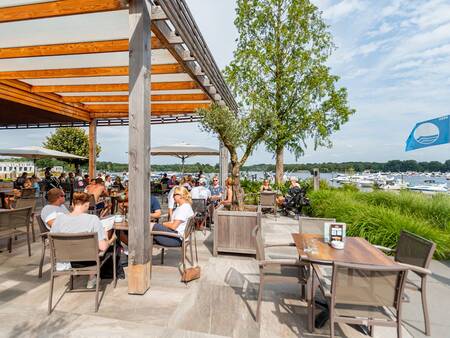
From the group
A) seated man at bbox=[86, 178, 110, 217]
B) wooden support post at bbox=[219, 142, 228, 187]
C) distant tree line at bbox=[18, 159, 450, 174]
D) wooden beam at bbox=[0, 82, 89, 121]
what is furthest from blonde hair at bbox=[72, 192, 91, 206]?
distant tree line at bbox=[18, 159, 450, 174]

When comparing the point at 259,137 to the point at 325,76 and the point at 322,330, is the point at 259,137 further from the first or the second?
the point at 325,76

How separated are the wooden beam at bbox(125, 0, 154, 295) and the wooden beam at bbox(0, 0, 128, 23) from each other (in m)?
0.40

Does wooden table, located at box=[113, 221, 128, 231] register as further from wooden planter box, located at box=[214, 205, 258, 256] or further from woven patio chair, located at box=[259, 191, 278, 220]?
woven patio chair, located at box=[259, 191, 278, 220]

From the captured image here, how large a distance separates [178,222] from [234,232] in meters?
1.05

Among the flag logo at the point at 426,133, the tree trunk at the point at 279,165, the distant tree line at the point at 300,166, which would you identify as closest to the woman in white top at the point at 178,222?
the flag logo at the point at 426,133

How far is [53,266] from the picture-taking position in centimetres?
249

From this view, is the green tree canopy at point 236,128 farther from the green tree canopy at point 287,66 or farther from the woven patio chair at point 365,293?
the green tree canopy at point 287,66

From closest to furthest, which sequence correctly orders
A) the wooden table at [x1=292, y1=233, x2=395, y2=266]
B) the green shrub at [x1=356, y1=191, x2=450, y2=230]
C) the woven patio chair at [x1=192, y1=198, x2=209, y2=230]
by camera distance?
the wooden table at [x1=292, y1=233, x2=395, y2=266], the green shrub at [x1=356, y1=191, x2=450, y2=230], the woven patio chair at [x1=192, y1=198, x2=209, y2=230]

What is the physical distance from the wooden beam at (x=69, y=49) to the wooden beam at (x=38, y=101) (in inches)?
92.2

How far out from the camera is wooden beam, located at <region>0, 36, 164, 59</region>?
4.08m

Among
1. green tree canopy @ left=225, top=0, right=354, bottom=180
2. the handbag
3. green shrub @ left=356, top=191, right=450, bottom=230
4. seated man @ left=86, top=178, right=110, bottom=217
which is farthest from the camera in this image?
green tree canopy @ left=225, top=0, right=354, bottom=180

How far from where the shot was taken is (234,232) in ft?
13.5

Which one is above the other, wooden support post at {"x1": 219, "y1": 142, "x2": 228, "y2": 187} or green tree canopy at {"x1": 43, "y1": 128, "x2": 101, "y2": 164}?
green tree canopy at {"x1": 43, "y1": 128, "x2": 101, "y2": 164}

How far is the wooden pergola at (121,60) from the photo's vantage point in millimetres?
2754
